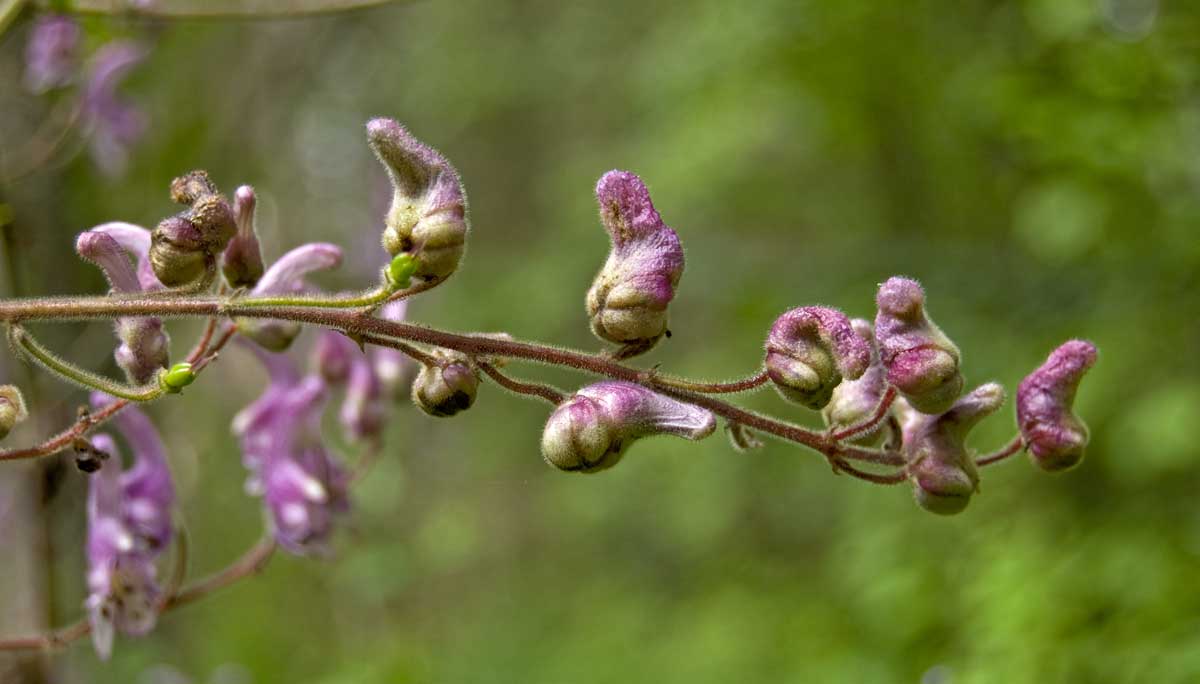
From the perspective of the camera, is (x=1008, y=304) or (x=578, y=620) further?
(x=578, y=620)

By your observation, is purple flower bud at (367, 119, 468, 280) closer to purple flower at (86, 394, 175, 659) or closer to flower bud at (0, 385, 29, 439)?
flower bud at (0, 385, 29, 439)

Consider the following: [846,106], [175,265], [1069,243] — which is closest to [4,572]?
[175,265]

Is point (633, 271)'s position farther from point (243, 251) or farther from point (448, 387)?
point (243, 251)

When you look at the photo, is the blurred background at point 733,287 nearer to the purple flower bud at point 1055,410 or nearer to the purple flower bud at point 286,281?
the purple flower bud at point 286,281

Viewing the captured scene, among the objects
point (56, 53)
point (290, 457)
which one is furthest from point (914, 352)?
point (56, 53)

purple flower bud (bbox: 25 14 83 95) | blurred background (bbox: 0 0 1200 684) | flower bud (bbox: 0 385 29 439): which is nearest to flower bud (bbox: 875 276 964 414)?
flower bud (bbox: 0 385 29 439)

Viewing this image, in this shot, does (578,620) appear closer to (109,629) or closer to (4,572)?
(4,572)

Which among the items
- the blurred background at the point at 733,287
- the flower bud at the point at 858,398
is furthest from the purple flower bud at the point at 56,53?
the flower bud at the point at 858,398
